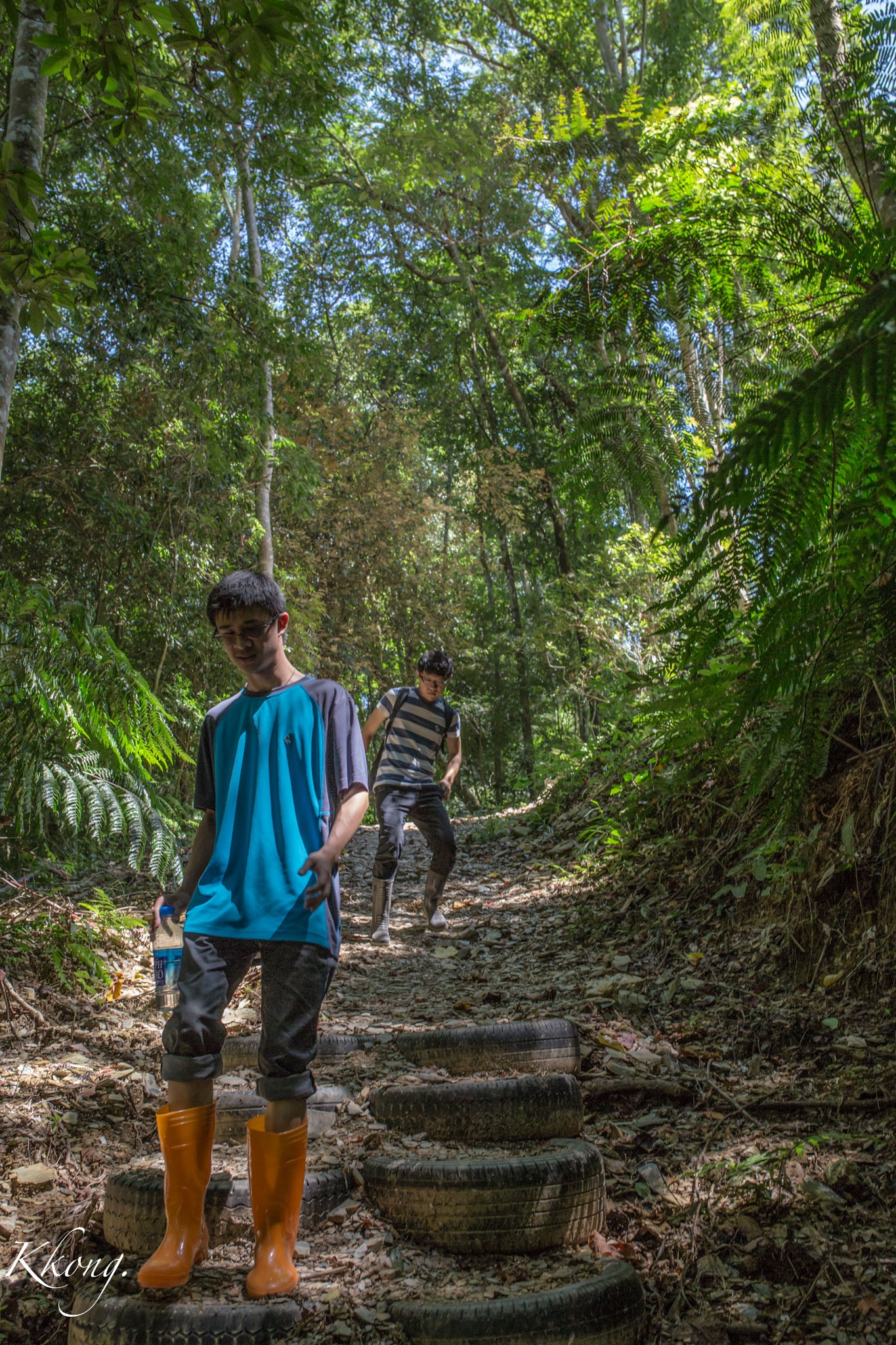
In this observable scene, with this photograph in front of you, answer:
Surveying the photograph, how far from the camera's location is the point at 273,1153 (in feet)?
6.91

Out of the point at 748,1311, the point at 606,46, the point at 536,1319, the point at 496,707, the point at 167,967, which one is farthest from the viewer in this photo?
the point at 496,707

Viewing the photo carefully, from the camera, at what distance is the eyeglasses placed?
7.80 ft

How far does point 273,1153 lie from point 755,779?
67.2 inches

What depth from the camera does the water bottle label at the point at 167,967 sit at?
342cm

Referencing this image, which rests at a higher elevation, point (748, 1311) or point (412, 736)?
point (412, 736)

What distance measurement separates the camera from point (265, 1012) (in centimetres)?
220

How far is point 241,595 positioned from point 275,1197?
155 cm

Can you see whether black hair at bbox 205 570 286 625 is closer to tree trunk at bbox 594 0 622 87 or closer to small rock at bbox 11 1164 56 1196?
small rock at bbox 11 1164 56 1196

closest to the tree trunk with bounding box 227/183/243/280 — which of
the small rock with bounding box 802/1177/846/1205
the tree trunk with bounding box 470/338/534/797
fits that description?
the tree trunk with bounding box 470/338/534/797

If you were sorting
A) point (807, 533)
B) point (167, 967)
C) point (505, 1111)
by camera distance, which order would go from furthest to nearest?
point (167, 967), point (505, 1111), point (807, 533)

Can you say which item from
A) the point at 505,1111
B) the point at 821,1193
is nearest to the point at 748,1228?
the point at 821,1193

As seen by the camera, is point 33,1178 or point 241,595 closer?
point 241,595

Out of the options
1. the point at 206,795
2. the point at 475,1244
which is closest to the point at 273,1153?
the point at 475,1244

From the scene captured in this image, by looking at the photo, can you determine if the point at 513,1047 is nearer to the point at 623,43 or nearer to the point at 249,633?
the point at 249,633
